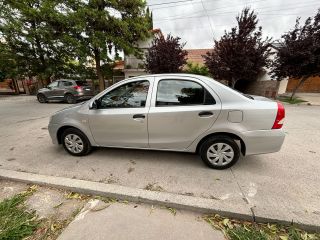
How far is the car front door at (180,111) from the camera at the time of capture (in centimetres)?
303

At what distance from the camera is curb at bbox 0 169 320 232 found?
7.34ft

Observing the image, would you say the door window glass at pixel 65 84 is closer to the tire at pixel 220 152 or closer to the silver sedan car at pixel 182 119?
the silver sedan car at pixel 182 119

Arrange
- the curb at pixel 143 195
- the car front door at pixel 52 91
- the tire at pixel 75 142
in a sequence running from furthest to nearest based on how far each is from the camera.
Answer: the car front door at pixel 52 91, the tire at pixel 75 142, the curb at pixel 143 195

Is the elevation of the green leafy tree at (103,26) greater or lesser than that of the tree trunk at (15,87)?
greater

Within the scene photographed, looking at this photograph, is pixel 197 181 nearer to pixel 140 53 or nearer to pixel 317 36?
pixel 317 36

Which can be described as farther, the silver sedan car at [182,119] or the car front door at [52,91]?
the car front door at [52,91]

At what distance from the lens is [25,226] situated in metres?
2.12

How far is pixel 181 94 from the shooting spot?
316 centimetres

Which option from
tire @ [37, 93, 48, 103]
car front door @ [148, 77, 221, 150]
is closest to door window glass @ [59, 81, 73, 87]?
tire @ [37, 93, 48, 103]

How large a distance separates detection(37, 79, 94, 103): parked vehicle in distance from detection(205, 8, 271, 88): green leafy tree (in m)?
9.28

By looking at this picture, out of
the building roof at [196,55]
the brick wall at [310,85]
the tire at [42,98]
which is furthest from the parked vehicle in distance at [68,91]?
the brick wall at [310,85]

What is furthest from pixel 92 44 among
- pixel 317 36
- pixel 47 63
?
pixel 317 36

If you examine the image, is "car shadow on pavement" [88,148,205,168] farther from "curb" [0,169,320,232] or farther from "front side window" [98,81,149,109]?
"front side window" [98,81,149,109]

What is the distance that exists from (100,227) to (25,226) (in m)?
0.85
